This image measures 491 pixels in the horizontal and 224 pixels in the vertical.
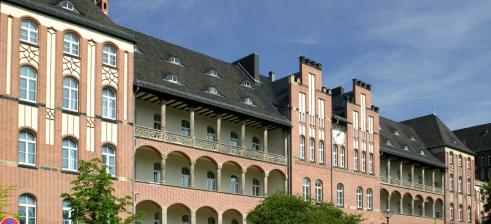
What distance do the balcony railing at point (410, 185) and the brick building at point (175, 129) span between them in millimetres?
168

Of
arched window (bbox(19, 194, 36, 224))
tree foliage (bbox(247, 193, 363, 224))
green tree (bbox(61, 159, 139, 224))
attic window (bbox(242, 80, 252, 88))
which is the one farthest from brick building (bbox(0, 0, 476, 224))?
green tree (bbox(61, 159, 139, 224))

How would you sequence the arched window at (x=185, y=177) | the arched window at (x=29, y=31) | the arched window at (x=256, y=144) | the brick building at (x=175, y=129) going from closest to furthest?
the brick building at (x=175, y=129) < the arched window at (x=29, y=31) < the arched window at (x=185, y=177) < the arched window at (x=256, y=144)

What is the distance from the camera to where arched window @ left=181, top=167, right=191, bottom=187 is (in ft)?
152

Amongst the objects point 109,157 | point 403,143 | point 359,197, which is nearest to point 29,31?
point 109,157

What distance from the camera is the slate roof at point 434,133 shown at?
71.9 meters

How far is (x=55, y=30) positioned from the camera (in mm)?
38625

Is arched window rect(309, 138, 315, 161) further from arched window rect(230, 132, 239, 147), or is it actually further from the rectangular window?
the rectangular window

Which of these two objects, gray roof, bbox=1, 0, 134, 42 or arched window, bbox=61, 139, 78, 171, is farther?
arched window, bbox=61, 139, 78, 171

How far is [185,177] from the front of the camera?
46688 millimetres

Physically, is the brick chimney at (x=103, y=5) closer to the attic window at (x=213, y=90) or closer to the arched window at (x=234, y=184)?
the attic window at (x=213, y=90)

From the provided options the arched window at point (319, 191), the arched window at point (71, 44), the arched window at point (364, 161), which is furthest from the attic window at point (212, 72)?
the arched window at point (364, 161)

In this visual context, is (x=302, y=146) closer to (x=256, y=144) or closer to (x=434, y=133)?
(x=256, y=144)

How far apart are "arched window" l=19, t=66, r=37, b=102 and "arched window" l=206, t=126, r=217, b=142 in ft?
45.9

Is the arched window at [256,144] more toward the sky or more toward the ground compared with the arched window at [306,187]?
more toward the sky
